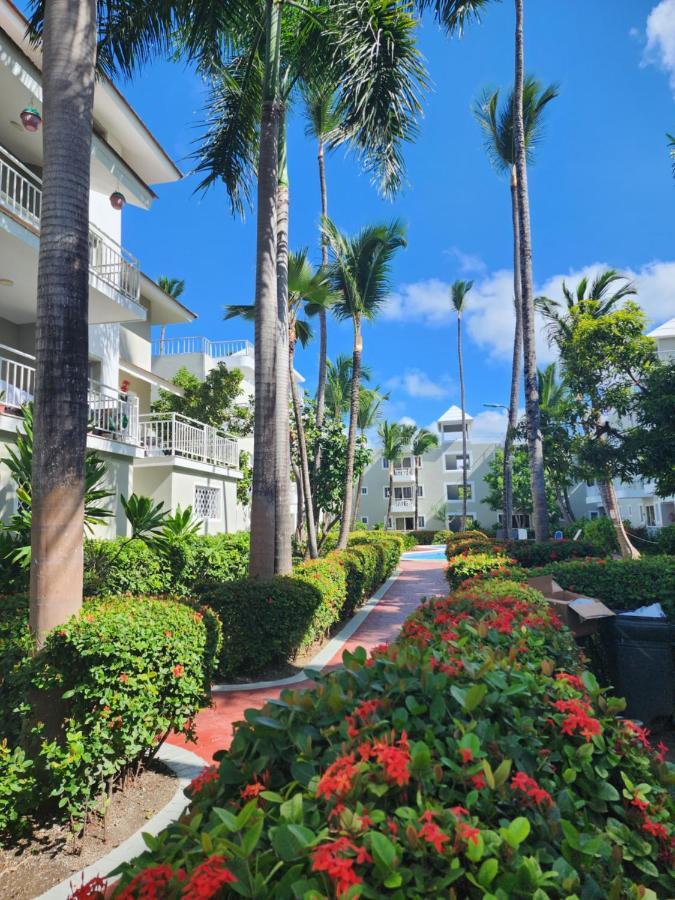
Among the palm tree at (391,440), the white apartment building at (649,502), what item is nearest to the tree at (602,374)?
the white apartment building at (649,502)

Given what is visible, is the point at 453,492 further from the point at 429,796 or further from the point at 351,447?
the point at 429,796

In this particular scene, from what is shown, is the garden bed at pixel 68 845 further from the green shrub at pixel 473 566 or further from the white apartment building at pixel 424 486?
the white apartment building at pixel 424 486

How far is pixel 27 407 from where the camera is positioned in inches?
352

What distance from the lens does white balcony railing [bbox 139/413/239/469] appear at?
16.6 m

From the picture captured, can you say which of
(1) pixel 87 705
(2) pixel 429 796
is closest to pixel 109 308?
(1) pixel 87 705

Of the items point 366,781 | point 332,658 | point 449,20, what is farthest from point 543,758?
point 449,20

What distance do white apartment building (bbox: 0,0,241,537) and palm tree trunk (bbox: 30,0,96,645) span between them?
4.86 meters

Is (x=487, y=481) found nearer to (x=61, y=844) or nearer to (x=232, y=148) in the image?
(x=232, y=148)

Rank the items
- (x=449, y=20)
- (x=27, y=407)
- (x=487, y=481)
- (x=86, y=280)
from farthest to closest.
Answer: (x=487, y=481) → (x=449, y=20) → (x=27, y=407) → (x=86, y=280)

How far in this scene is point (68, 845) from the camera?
3.77m

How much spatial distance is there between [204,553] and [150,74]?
29.0 feet

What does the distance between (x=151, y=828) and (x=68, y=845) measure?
53cm

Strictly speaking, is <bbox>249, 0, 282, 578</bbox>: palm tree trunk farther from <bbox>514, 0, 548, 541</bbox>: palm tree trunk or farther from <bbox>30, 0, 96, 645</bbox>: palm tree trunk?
<bbox>514, 0, 548, 541</bbox>: palm tree trunk

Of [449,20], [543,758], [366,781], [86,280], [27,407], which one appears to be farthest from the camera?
[449,20]
